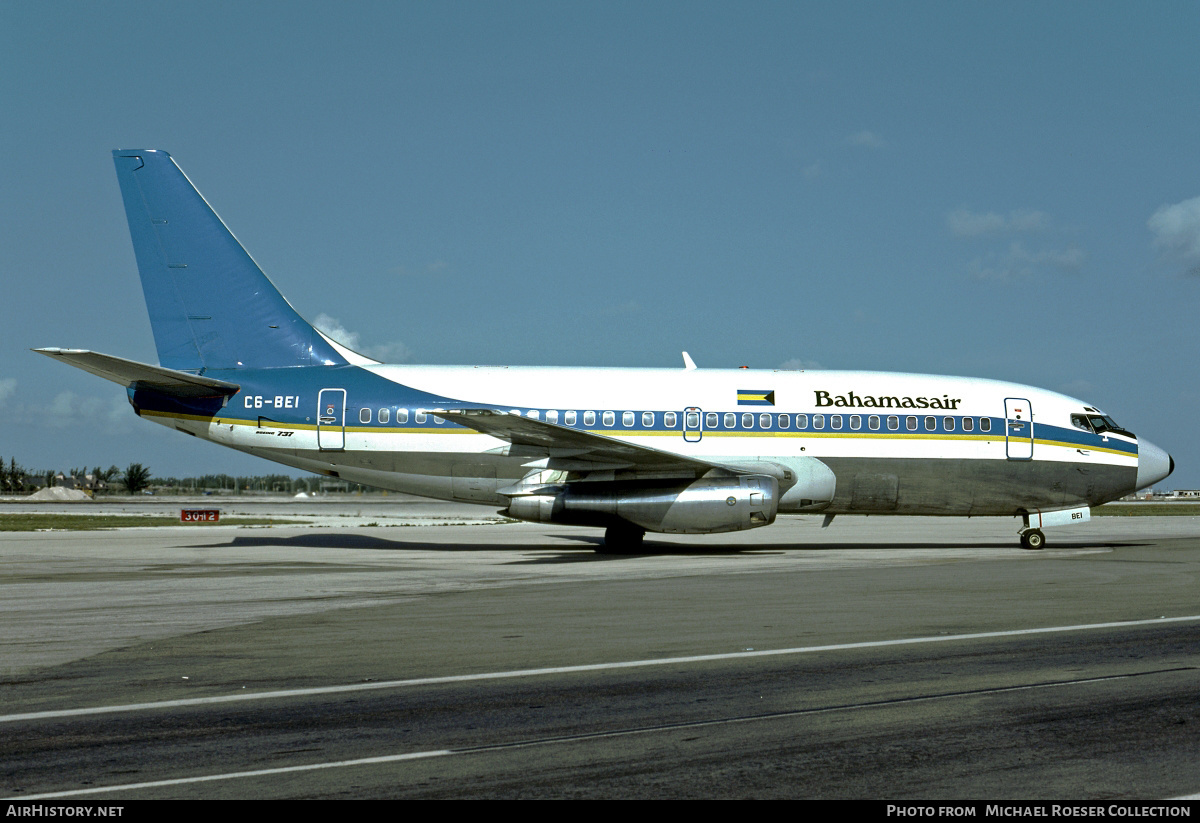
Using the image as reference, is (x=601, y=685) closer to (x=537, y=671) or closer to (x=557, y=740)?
(x=537, y=671)

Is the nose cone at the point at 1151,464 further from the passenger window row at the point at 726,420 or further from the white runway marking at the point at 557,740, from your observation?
the white runway marking at the point at 557,740

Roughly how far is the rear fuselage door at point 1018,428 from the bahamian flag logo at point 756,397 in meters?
5.70

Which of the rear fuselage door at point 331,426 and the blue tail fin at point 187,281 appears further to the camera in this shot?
the blue tail fin at point 187,281

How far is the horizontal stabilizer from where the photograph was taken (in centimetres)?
2080

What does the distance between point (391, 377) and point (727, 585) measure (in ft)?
36.4

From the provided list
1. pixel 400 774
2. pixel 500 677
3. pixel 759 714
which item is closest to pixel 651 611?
Answer: pixel 500 677

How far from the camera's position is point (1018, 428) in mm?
23797

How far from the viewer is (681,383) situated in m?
23.5

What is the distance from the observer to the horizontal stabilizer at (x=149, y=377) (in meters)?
20.8

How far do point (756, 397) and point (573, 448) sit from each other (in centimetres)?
482

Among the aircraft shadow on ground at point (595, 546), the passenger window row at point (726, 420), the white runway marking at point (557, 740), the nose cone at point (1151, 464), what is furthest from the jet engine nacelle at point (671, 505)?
the white runway marking at point (557, 740)

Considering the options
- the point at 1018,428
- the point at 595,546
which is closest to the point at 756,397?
the point at 595,546
